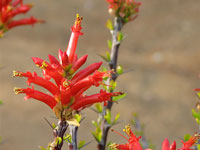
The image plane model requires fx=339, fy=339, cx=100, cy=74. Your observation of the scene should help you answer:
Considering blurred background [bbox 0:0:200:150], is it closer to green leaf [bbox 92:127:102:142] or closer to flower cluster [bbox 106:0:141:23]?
flower cluster [bbox 106:0:141:23]

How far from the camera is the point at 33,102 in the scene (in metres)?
6.11

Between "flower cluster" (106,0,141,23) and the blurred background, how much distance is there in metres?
3.70

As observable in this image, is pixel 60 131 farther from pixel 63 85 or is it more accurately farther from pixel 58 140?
pixel 63 85

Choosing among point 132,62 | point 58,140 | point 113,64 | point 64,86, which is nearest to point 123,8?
point 113,64

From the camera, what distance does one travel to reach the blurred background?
5.67 m

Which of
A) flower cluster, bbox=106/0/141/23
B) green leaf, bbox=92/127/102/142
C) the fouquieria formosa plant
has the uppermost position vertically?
flower cluster, bbox=106/0/141/23

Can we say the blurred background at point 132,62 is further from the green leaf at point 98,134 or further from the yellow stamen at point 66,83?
the yellow stamen at point 66,83

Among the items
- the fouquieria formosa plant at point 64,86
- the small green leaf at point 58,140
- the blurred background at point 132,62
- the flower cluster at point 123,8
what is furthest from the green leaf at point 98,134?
the blurred background at point 132,62

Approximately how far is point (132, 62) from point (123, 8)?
A: 5.44 m

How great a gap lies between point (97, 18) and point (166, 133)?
12.0ft

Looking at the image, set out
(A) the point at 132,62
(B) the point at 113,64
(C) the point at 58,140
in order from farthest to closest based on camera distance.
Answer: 1. (A) the point at 132,62
2. (B) the point at 113,64
3. (C) the point at 58,140

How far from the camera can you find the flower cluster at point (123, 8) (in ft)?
5.68

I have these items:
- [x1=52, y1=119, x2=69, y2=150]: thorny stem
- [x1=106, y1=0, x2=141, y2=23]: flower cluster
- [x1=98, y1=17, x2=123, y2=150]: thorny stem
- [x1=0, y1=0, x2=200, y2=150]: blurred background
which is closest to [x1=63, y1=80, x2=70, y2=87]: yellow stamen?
[x1=52, y1=119, x2=69, y2=150]: thorny stem

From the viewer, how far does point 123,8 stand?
5.82 ft
